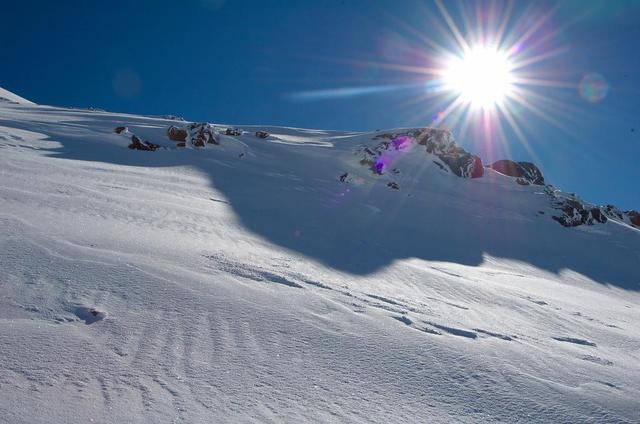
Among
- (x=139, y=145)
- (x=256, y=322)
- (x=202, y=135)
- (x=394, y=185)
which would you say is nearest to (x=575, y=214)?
(x=394, y=185)

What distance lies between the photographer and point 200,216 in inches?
252

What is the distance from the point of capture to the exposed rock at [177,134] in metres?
15.1

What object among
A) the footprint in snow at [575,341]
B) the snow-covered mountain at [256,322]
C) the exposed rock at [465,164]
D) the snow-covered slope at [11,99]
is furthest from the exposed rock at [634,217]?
the snow-covered slope at [11,99]

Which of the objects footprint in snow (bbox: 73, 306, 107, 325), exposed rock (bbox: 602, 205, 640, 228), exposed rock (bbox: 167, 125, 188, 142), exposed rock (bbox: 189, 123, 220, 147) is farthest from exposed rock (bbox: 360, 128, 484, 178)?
footprint in snow (bbox: 73, 306, 107, 325)

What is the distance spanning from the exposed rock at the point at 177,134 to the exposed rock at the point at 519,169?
16.9 m

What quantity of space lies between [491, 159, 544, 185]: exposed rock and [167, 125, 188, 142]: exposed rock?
55.4 ft

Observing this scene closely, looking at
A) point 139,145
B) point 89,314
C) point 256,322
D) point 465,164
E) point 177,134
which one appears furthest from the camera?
point 465,164

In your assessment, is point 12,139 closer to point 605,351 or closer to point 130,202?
point 130,202

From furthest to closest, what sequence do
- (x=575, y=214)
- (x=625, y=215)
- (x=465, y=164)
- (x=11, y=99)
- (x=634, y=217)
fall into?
(x=11, y=99) < (x=625, y=215) < (x=634, y=217) < (x=465, y=164) < (x=575, y=214)

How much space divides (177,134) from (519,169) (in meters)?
18.0

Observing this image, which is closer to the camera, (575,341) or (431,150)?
(575,341)

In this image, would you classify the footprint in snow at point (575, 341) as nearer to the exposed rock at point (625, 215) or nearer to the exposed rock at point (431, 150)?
the exposed rock at point (431, 150)

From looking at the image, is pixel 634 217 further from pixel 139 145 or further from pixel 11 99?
pixel 11 99

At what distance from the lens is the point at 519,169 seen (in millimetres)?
23422
